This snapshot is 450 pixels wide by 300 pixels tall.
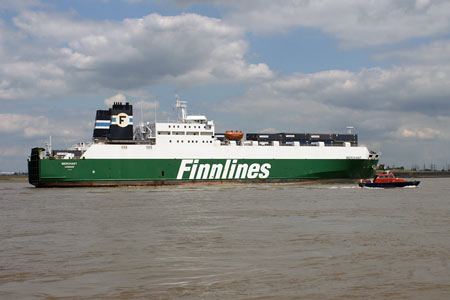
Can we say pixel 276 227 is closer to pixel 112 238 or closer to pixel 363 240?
pixel 363 240

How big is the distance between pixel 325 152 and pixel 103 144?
2062 centimetres

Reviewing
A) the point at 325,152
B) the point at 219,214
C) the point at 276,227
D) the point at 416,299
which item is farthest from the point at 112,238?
the point at 325,152

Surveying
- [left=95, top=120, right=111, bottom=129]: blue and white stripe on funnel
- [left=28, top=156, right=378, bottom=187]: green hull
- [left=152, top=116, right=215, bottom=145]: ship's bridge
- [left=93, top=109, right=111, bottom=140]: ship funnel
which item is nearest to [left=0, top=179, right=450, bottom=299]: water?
[left=28, top=156, right=378, bottom=187]: green hull

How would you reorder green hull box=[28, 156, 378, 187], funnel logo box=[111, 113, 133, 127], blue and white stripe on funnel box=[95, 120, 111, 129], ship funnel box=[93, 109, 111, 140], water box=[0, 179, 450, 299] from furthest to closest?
1. blue and white stripe on funnel box=[95, 120, 111, 129]
2. ship funnel box=[93, 109, 111, 140]
3. funnel logo box=[111, 113, 133, 127]
4. green hull box=[28, 156, 378, 187]
5. water box=[0, 179, 450, 299]

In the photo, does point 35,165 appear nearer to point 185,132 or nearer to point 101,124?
point 101,124

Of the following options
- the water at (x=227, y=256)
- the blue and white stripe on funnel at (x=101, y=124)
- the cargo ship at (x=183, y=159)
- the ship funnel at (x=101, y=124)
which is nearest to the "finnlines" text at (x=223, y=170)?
the cargo ship at (x=183, y=159)

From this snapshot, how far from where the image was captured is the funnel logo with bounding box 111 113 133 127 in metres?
39.8

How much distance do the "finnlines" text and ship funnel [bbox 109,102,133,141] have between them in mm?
5885

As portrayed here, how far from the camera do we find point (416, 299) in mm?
6195

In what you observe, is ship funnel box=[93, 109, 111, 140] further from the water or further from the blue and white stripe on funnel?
the water

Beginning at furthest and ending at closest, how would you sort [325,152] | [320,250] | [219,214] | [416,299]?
[325,152]
[219,214]
[320,250]
[416,299]

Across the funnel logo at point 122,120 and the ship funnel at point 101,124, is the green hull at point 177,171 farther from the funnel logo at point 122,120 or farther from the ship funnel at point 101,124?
the ship funnel at point 101,124

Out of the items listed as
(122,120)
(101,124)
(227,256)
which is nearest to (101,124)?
(101,124)

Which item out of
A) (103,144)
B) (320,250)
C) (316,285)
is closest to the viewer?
(316,285)
